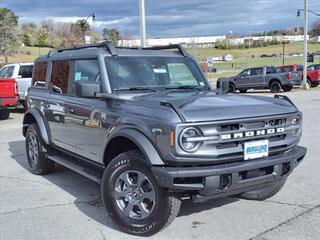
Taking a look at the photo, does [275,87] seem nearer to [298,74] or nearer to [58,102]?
[298,74]

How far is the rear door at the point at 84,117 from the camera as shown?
18.9 ft

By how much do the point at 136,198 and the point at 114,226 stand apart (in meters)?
0.51

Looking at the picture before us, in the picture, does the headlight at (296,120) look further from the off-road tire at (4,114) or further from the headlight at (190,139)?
the off-road tire at (4,114)

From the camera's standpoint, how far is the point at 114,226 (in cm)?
525

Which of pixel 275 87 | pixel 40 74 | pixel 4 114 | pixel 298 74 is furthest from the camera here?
pixel 298 74

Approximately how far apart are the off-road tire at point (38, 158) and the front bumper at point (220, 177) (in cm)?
358

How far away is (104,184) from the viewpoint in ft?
17.1

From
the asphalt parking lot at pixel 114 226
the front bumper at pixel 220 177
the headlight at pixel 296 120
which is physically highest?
the headlight at pixel 296 120

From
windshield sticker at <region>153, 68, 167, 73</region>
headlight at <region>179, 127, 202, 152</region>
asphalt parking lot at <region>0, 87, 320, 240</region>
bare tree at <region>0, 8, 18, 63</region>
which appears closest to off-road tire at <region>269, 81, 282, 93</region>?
asphalt parking lot at <region>0, 87, 320, 240</region>

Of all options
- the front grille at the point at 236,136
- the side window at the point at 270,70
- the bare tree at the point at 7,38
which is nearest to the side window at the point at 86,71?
the front grille at the point at 236,136

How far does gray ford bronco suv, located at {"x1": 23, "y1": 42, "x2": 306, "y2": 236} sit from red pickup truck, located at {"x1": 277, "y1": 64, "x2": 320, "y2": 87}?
25.8 m

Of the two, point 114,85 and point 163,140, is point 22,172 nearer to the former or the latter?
point 114,85

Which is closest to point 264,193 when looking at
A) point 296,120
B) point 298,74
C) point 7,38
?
point 296,120

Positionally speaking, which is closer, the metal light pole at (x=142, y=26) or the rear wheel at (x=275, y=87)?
the metal light pole at (x=142, y=26)
